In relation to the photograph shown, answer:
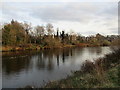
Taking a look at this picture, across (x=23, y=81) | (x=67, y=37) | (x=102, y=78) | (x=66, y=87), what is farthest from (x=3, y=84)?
(x=67, y=37)

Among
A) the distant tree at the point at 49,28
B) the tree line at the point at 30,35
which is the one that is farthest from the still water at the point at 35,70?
the distant tree at the point at 49,28

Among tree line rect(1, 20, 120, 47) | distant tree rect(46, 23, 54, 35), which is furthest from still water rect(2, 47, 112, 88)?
distant tree rect(46, 23, 54, 35)

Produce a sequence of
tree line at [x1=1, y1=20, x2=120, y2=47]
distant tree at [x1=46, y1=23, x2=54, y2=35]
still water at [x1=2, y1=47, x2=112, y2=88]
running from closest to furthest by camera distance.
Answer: still water at [x1=2, y1=47, x2=112, y2=88], tree line at [x1=1, y1=20, x2=120, y2=47], distant tree at [x1=46, y1=23, x2=54, y2=35]

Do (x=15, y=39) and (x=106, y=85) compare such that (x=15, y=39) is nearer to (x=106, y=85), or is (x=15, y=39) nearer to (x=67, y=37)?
(x=67, y=37)

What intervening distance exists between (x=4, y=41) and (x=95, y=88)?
130 ft

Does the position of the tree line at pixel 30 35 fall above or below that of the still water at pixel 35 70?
above

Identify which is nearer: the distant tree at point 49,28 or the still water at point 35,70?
the still water at point 35,70

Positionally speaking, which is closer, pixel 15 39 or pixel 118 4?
pixel 118 4

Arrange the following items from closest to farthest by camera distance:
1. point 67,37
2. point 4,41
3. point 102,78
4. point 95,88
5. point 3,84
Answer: point 95,88 < point 102,78 < point 3,84 < point 4,41 < point 67,37

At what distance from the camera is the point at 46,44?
56125mm

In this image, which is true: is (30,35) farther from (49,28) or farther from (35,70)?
(35,70)

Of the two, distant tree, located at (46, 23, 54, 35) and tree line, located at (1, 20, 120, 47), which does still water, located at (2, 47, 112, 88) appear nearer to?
tree line, located at (1, 20, 120, 47)

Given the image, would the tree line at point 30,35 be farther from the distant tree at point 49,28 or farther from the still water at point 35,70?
the still water at point 35,70

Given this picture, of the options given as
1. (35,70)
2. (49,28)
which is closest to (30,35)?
(49,28)
